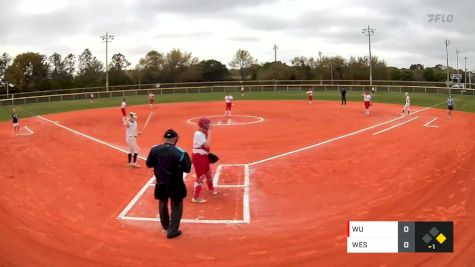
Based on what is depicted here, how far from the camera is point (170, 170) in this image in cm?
797

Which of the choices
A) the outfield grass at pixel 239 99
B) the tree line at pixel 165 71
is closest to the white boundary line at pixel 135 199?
the outfield grass at pixel 239 99

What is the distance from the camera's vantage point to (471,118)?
89.6 feet

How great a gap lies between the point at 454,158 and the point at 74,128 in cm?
2090

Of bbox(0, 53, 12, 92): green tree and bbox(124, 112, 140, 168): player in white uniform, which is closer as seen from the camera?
bbox(124, 112, 140, 168): player in white uniform

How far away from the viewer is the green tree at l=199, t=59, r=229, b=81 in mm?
95562

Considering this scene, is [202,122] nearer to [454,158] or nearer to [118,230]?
[118,230]

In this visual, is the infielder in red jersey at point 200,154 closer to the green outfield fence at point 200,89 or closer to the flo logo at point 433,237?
the flo logo at point 433,237

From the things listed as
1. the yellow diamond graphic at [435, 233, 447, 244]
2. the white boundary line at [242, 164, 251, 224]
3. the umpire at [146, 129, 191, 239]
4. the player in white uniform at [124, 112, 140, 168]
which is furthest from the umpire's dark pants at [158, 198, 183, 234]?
the player in white uniform at [124, 112, 140, 168]

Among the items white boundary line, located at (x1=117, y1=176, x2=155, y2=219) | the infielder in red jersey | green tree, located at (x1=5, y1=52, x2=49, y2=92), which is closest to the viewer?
white boundary line, located at (x1=117, y1=176, x2=155, y2=219)

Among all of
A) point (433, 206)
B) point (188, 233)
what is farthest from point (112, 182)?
point (433, 206)

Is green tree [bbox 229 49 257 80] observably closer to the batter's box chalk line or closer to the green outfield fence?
the green outfield fence

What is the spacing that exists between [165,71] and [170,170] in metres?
90.1

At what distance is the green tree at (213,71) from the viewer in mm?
95562
